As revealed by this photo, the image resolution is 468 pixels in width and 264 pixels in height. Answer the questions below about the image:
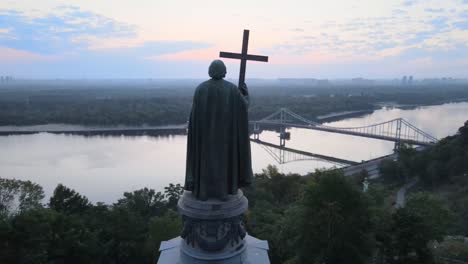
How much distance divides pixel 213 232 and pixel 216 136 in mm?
873

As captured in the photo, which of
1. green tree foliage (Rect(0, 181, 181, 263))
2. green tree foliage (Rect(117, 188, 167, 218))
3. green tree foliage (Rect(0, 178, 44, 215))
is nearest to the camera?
green tree foliage (Rect(0, 181, 181, 263))

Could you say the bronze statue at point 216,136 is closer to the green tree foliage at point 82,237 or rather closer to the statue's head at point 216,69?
the statue's head at point 216,69

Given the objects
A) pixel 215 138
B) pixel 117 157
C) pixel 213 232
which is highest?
pixel 215 138

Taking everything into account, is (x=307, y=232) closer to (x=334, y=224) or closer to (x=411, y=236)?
(x=334, y=224)

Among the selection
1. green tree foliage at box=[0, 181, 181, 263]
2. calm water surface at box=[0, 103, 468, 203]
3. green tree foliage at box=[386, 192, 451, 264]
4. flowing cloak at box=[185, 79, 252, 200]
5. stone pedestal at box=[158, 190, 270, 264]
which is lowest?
calm water surface at box=[0, 103, 468, 203]

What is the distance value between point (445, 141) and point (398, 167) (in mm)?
3836

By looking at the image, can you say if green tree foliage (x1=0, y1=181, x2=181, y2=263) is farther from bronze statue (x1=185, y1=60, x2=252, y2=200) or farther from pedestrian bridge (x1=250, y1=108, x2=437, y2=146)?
pedestrian bridge (x1=250, y1=108, x2=437, y2=146)

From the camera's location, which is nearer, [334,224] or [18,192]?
[334,224]

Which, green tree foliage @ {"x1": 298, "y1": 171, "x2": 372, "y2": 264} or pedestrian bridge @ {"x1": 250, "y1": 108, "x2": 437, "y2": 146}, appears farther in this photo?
pedestrian bridge @ {"x1": 250, "y1": 108, "x2": 437, "y2": 146}

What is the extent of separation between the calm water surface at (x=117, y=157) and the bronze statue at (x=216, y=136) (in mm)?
16201

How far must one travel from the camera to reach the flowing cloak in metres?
3.47

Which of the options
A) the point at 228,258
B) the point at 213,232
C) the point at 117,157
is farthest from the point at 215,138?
the point at 117,157

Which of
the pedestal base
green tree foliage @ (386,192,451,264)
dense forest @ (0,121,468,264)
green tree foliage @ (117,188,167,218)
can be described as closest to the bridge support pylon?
green tree foliage @ (117,188,167,218)

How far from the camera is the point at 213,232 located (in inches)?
133
